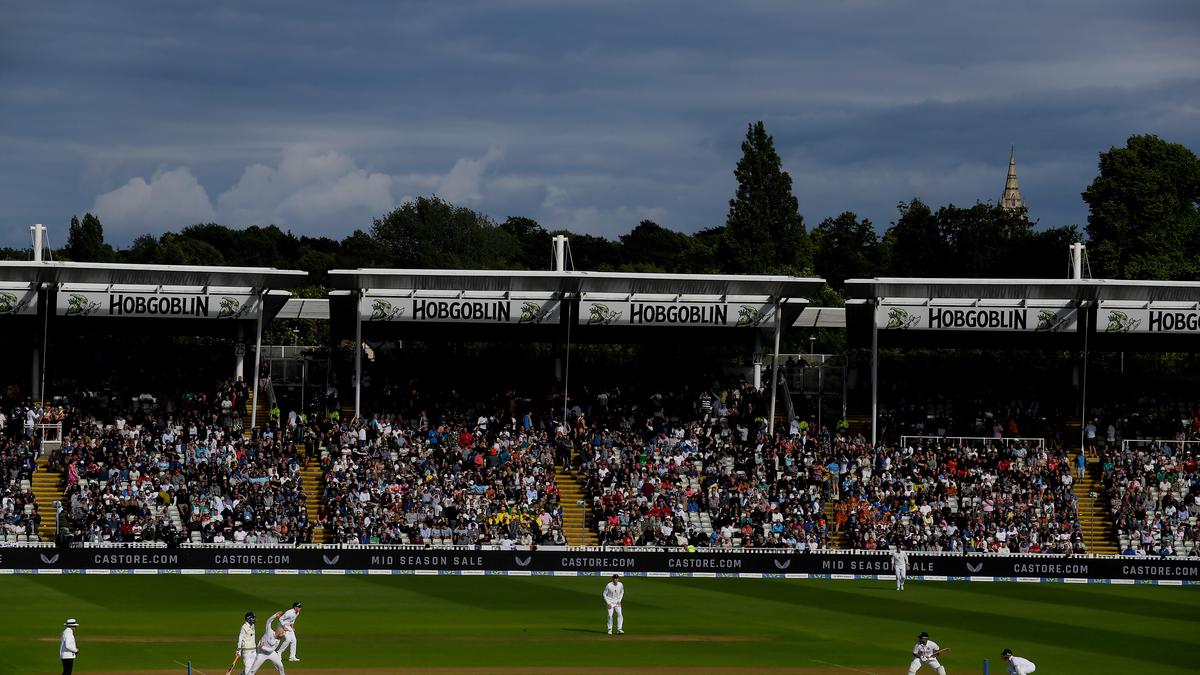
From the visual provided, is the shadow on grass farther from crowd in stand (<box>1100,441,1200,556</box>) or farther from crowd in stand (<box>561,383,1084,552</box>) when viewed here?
crowd in stand (<box>1100,441,1200,556</box>)

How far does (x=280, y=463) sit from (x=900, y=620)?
2449 cm

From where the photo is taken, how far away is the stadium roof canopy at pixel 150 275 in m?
57.1

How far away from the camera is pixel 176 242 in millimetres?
130750

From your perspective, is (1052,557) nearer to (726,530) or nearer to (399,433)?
(726,530)

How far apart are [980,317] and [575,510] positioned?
16.9 meters

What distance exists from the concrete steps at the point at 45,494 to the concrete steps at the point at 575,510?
655 inches

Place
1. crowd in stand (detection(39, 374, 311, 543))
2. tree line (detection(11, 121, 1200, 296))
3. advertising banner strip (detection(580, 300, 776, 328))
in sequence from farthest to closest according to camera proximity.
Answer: tree line (detection(11, 121, 1200, 296))
advertising banner strip (detection(580, 300, 776, 328))
crowd in stand (detection(39, 374, 311, 543))

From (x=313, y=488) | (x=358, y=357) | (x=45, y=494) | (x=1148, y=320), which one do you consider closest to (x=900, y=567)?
(x=1148, y=320)

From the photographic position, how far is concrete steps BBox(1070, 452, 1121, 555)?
5491cm

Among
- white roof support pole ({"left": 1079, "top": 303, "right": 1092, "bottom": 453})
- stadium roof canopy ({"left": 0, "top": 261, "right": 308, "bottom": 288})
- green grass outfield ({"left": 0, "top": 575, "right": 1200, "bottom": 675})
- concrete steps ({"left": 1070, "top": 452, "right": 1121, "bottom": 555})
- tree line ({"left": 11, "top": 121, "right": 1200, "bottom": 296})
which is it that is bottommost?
green grass outfield ({"left": 0, "top": 575, "right": 1200, "bottom": 675})

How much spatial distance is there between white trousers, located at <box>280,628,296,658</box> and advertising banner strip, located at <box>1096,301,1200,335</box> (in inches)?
1525

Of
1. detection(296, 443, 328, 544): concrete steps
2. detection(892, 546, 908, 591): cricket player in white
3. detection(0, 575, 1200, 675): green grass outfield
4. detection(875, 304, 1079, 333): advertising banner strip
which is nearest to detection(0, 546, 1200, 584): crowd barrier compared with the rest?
detection(0, 575, 1200, 675): green grass outfield

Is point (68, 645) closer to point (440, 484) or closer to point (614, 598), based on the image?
point (614, 598)

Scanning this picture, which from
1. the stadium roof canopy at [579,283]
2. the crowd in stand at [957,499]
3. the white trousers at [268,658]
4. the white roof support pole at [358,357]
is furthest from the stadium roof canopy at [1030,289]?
the white trousers at [268,658]
